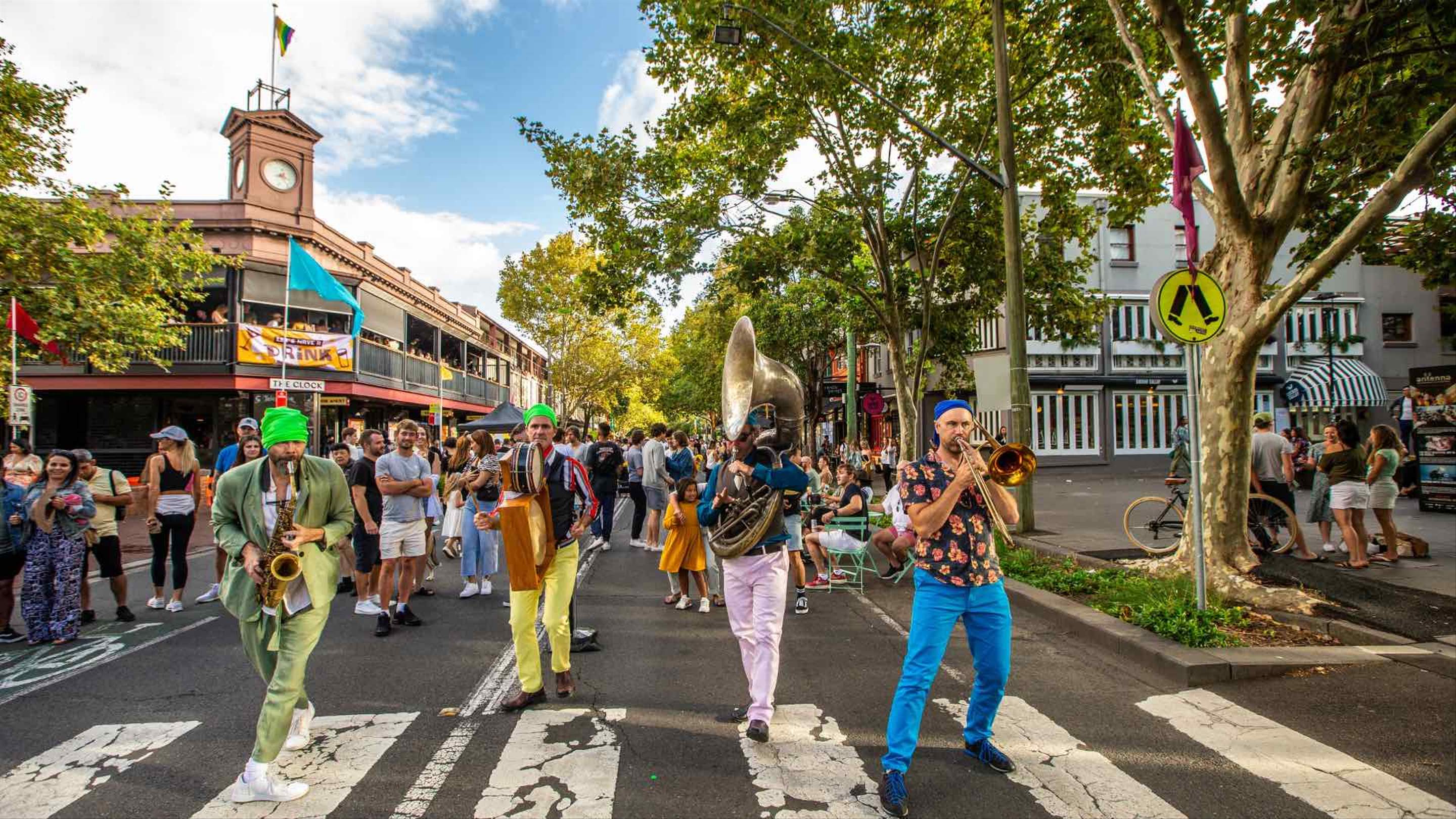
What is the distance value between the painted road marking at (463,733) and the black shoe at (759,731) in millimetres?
1438

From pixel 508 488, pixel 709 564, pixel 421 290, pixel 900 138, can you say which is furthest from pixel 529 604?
pixel 421 290

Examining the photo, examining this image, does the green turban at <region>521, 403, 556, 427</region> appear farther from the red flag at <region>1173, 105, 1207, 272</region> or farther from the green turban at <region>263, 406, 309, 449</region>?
the red flag at <region>1173, 105, 1207, 272</region>

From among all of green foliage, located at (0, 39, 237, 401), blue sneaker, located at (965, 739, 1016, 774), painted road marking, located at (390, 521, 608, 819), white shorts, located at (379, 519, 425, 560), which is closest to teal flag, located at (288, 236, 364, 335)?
green foliage, located at (0, 39, 237, 401)

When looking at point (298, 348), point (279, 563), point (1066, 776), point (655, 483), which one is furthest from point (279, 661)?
point (298, 348)

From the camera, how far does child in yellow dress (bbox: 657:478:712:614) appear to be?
23.0 ft

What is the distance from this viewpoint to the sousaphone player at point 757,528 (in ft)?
13.5

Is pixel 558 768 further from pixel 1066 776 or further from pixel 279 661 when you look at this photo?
pixel 1066 776

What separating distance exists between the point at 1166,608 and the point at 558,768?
16.1 feet

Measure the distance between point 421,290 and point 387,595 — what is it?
28.6 m

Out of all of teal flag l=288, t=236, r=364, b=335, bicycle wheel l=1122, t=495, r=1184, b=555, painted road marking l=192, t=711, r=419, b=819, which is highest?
teal flag l=288, t=236, r=364, b=335

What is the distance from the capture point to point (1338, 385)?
2266 centimetres

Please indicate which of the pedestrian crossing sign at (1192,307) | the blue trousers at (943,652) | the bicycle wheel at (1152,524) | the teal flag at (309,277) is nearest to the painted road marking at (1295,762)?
the blue trousers at (943,652)

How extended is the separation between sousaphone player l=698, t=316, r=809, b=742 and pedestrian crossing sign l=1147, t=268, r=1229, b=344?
324 centimetres

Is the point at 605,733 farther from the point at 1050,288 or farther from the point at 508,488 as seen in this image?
the point at 1050,288
